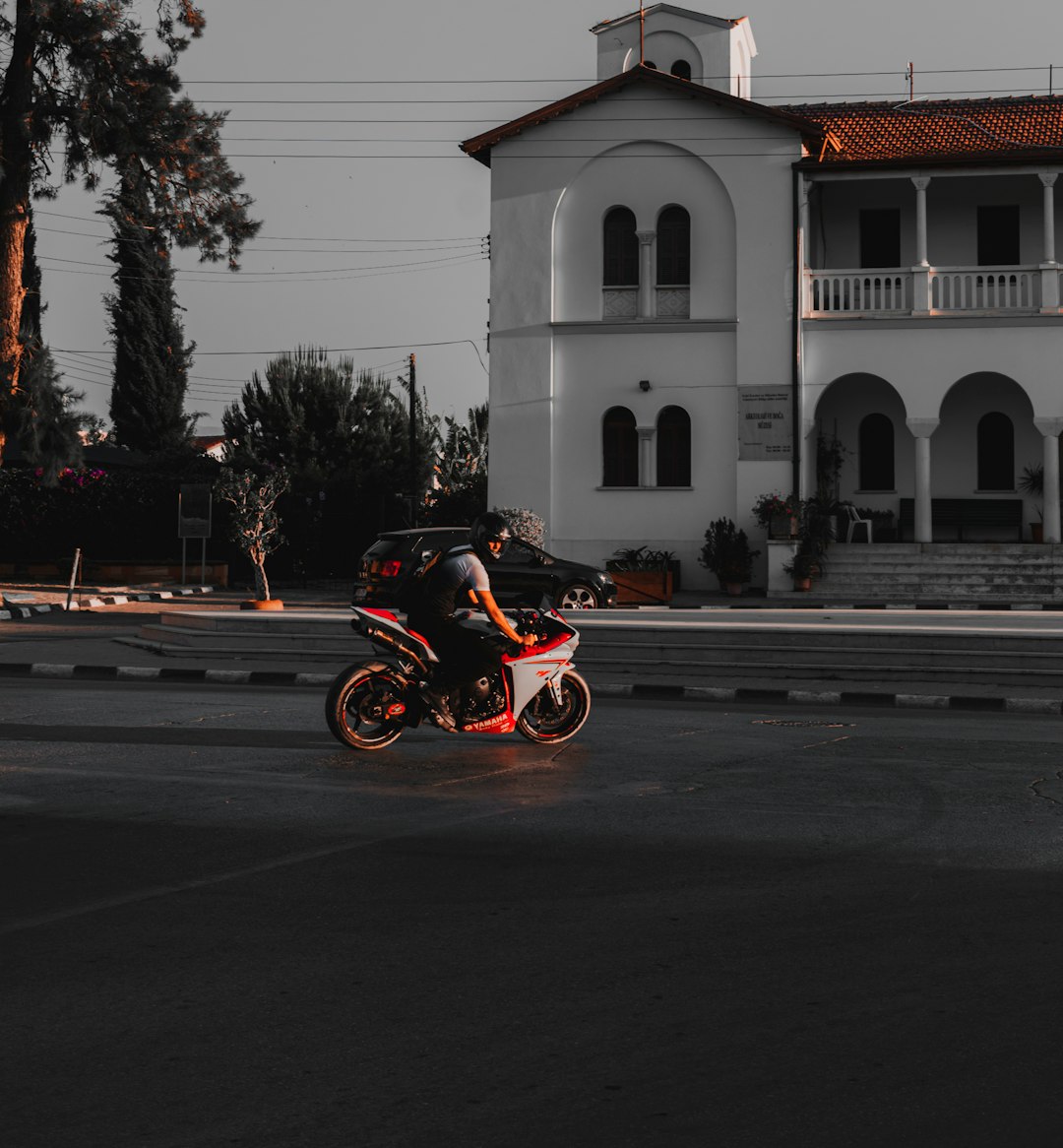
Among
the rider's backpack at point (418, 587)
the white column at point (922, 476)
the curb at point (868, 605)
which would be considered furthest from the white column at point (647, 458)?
the rider's backpack at point (418, 587)

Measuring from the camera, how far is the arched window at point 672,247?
31.8 m

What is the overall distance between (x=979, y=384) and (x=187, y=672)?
20.9 meters

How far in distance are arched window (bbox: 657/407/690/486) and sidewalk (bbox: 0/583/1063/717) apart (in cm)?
470

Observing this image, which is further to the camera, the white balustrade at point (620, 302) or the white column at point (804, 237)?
the white balustrade at point (620, 302)

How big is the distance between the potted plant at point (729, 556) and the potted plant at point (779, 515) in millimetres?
533

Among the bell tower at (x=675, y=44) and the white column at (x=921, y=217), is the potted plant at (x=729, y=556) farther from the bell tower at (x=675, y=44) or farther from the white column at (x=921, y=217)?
the bell tower at (x=675, y=44)

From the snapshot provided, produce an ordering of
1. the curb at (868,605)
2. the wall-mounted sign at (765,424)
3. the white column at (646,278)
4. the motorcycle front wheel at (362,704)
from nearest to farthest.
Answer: the motorcycle front wheel at (362,704), the curb at (868,605), the wall-mounted sign at (765,424), the white column at (646,278)

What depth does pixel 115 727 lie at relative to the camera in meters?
12.5

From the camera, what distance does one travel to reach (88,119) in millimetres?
30156

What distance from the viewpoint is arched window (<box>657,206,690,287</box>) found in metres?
31.8

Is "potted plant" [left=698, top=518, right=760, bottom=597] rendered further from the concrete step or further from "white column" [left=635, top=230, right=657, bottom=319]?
the concrete step

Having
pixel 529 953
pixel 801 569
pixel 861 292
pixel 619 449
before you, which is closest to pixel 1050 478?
pixel 861 292

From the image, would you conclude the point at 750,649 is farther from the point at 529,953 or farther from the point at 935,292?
the point at 935,292

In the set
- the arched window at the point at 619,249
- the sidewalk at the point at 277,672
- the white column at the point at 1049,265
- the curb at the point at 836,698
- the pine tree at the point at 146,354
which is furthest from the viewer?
the pine tree at the point at 146,354
